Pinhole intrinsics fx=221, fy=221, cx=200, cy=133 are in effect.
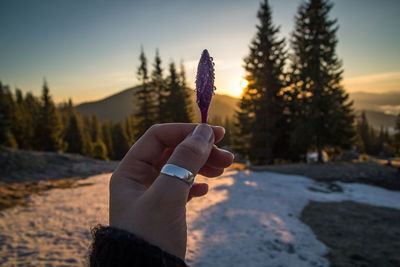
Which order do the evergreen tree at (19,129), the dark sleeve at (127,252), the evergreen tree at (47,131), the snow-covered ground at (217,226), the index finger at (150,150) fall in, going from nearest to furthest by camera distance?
the dark sleeve at (127,252), the index finger at (150,150), the snow-covered ground at (217,226), the evergreen tree at (47,131), the evergreen tree at (19,129)

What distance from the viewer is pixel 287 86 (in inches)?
923

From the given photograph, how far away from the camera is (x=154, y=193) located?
1351 millimetres

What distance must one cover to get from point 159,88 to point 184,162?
2453 centimetres

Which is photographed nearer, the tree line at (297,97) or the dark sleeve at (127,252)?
the dark sleeve at (127,252)

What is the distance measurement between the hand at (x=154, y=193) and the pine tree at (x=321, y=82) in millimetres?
20703

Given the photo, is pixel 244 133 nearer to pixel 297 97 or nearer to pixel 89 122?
pixel 297 97

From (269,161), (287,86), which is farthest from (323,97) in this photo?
(269,161)

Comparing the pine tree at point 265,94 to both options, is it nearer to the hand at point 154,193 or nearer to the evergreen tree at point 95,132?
the hand at point 154,193

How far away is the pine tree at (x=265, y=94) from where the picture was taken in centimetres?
2220

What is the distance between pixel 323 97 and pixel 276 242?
1760 cm

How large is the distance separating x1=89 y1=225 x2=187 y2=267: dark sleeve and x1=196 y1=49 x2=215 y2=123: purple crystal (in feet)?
3.35

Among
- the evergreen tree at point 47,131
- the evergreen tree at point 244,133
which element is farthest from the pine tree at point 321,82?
the evergreen tree at point 47,131

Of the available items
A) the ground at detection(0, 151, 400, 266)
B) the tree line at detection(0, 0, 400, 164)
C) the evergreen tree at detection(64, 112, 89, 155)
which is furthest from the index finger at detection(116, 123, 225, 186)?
the evergreen tree at detection(64, 112, 89, 155)

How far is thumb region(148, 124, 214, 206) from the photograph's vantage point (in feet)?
4.48
